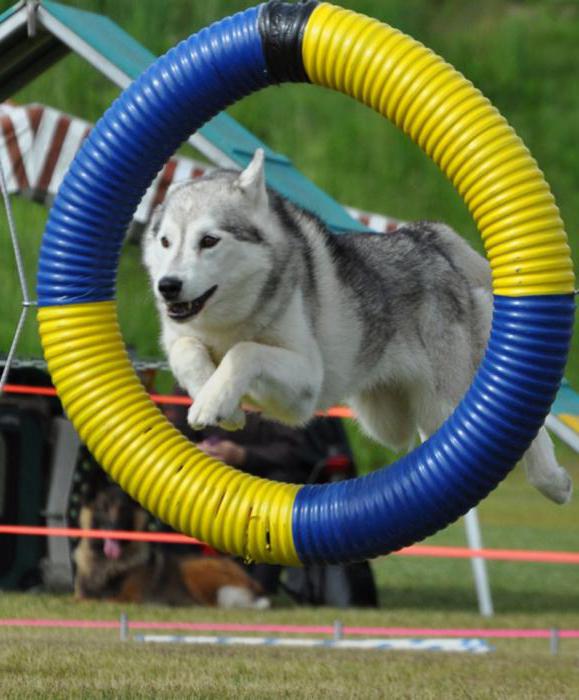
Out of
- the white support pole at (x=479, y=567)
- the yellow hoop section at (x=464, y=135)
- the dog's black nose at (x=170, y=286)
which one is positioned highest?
the yellow hoop section at (x=464, y=135)

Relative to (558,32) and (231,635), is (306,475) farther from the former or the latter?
(558,32)

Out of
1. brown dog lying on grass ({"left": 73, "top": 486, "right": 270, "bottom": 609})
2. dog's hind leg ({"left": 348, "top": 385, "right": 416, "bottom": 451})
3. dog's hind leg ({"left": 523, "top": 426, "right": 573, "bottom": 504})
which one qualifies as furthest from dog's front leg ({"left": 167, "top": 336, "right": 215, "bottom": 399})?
brown dog lying on grass ({"left": 73, "top": 486, "right": 270, "bottom": 609})

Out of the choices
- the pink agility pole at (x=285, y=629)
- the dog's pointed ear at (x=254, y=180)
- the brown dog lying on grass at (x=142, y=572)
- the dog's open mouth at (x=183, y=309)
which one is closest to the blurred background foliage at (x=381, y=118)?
the brown dog lying on grass at (x=142, y=572)

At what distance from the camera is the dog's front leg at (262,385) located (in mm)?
4969

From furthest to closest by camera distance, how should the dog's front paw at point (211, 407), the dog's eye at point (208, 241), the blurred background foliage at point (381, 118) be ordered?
the blurred background foliage at point (381, 118) → the dog's eye at point (208, 241) → the dog's front paw at point (211, 407)

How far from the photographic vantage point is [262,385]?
207 inches

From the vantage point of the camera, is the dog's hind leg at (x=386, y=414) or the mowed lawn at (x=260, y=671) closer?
the mowed lawn at (x=260, y=671)

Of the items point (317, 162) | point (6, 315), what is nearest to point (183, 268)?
point (6, 315)

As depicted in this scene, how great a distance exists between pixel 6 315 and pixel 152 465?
988 cm

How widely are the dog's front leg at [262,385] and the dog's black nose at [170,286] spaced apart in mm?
267

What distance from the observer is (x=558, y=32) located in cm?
2450

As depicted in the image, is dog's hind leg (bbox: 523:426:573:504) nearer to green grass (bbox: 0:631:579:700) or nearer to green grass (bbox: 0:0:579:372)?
green grass (bbox: 0:631:579:700)

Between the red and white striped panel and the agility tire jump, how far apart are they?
16.8 feet

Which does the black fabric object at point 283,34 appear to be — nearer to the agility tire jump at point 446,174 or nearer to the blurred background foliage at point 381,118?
the agility tire jump at point 446,174
